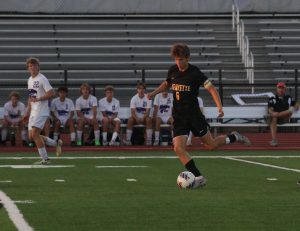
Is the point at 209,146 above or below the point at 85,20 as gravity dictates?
below

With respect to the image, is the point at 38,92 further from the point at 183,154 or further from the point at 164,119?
the point at 164,119

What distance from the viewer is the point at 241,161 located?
17031mm

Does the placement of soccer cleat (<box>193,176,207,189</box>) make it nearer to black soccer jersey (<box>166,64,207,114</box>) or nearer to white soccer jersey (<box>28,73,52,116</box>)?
black soccer jersey (<box>166,64,207,114</box>)

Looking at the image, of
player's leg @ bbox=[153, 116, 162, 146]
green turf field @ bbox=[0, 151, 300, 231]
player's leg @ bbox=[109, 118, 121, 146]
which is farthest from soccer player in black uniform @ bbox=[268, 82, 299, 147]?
green turf field @ bbox=[0, 151, 300, 231]

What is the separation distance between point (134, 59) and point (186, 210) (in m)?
23.7

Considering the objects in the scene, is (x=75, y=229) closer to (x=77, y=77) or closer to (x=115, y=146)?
(x=115, y=146)

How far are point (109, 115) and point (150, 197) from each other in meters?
13.4

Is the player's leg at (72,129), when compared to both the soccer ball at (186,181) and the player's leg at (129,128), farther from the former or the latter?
the soccer ball at (186,181)

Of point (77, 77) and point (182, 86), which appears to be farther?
point (77, 77)

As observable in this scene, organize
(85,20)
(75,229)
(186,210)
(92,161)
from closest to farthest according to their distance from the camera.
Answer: (75,229)
(186,210)
(92,161)
(85,20)

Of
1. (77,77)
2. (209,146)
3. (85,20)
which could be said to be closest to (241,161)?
(209,146)

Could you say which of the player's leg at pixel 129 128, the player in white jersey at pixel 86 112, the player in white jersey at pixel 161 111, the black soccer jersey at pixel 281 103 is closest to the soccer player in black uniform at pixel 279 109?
the black soccer jersey at pixel 281 103

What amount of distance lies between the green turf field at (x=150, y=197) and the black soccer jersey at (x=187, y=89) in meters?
0.99

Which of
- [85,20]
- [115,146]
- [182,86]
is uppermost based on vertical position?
[85,20]
